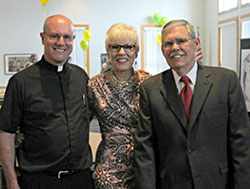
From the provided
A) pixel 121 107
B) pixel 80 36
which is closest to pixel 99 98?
pixel 121 107

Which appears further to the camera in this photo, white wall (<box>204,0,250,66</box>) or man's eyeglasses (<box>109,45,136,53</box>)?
white wall (<box>204,0,250,66</box>)

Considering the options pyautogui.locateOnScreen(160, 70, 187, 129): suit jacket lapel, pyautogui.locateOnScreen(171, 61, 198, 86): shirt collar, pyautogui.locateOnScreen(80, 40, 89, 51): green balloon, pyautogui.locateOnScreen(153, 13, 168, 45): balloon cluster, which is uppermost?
pyautogui.locateOnScreen(153, 13, 168, 45): balloon cluster

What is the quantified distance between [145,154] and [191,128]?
0.30m

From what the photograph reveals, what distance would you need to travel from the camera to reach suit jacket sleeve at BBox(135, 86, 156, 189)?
190 cm

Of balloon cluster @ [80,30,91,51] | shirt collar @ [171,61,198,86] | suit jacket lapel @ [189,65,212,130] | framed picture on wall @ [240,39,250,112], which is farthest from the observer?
balloon cluster @ [80,30,91,51]

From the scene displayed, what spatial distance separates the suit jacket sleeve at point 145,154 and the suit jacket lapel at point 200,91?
25cm

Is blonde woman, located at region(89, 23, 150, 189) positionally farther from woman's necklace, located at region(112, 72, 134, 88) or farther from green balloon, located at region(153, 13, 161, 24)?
green balloon, located at region(153, 13, 161, 24)

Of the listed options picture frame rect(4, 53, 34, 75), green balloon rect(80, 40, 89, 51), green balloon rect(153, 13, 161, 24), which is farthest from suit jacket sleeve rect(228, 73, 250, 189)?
picture frame rect(4, 53, 34, 75)

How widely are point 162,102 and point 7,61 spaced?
8.76 metres

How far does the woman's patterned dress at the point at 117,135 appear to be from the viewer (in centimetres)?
216

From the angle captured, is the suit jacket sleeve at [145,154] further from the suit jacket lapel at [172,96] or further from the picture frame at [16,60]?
the picture frame at [16,60]

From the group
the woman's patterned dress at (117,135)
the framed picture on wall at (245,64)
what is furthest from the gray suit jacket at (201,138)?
the framed picture on wall at (245,64)

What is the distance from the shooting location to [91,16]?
10.0 meters

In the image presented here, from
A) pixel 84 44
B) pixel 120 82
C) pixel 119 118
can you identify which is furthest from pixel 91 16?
pixel 119 118
